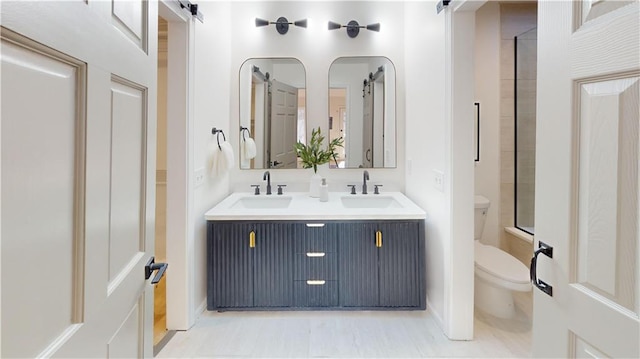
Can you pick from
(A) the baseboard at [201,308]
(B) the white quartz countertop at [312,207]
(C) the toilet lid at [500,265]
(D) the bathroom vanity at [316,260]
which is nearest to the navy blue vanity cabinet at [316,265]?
(D) the bathroom vanity at [316,260]

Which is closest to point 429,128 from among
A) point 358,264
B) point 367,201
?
point 367,201

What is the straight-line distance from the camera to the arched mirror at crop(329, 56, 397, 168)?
322 centimetres

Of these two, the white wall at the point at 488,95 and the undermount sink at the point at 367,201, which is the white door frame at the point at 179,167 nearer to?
the undermount sink at the point at 367,201

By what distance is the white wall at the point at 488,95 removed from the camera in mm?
3174

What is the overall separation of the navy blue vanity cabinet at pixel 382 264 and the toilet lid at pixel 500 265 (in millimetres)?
460

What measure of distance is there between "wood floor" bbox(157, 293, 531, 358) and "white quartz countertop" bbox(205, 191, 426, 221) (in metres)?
0.71

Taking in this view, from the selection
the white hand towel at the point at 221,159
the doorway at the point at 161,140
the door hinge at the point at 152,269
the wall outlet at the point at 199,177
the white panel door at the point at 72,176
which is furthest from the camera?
the doorway at the point at 161,140

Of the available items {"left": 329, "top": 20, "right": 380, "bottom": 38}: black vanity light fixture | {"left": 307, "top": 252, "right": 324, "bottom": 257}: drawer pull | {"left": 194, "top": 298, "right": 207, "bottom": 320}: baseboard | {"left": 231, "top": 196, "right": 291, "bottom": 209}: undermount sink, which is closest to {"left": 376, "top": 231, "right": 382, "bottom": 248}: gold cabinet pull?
{"left": 307, "top": 252, "right": 324, "bottom": 257}: drawer pull

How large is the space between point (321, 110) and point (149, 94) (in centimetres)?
227

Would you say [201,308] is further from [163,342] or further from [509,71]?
[509,71]

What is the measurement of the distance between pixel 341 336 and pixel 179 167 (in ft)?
4.94

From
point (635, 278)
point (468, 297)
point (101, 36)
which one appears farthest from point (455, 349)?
point (101, 36)

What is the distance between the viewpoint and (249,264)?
2520mm

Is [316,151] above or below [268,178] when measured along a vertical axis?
above
